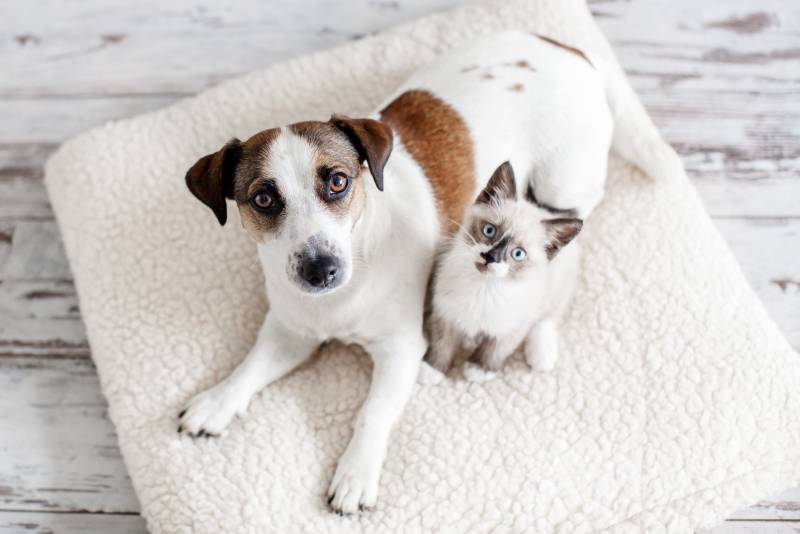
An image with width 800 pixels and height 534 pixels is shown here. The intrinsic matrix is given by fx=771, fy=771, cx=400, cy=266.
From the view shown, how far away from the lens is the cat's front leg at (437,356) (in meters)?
2.45

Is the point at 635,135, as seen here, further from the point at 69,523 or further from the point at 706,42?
the point at 69,523

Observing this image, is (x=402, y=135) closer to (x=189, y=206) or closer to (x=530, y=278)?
(x=530, y=278)

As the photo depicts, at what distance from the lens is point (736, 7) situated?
3471 millimetres

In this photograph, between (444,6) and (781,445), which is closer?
(781,445)

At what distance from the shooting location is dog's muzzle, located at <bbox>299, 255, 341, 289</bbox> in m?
1.96

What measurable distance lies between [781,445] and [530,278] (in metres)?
1.02

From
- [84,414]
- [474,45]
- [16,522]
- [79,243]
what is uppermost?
[474,45]

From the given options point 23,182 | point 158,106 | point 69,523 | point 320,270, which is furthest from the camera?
point 158,106

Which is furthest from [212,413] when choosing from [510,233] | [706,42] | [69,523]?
[706,42]

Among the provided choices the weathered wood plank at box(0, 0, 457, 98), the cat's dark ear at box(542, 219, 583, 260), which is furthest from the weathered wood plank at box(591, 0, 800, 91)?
the cat's dark ear at box(542, 219, 583, 260)

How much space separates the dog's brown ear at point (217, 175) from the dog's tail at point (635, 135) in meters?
1.37

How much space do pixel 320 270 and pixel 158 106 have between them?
182cm

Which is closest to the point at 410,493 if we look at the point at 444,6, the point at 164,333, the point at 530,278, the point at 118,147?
the point at 530,278

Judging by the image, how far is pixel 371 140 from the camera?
6.86ft
